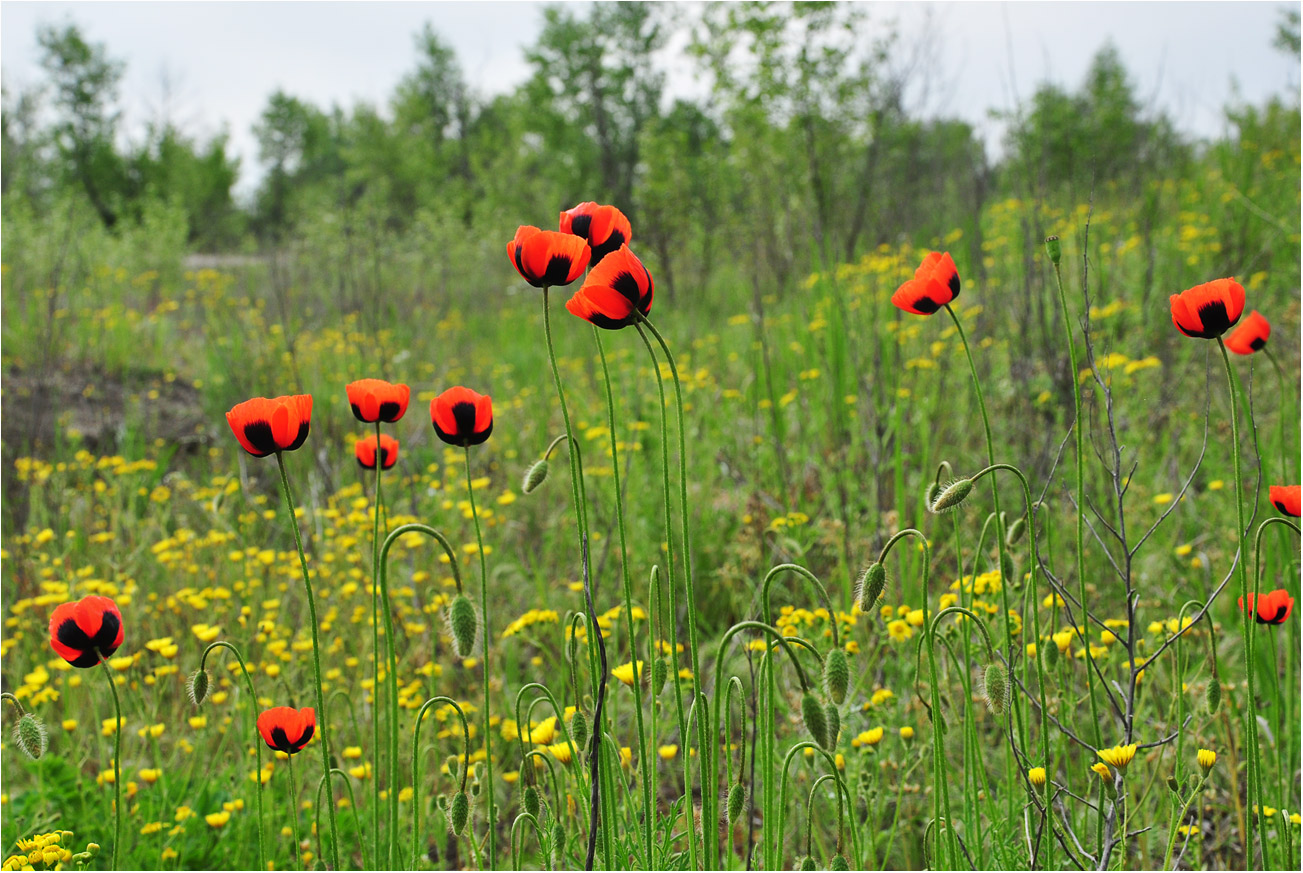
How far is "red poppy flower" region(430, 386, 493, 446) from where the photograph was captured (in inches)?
45.8

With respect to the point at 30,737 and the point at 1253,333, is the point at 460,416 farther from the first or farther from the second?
the point at 1253,333

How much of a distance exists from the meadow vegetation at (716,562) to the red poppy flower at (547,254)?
4 centimetres

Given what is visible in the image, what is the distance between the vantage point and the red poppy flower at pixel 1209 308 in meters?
1.05

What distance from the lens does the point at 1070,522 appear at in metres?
2.64

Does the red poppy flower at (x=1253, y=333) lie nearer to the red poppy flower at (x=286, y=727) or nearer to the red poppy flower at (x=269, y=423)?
the red poppy flower at (x=269, y=423)

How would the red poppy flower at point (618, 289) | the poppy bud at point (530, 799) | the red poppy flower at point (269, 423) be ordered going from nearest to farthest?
the red poppy flower at point (618, 289) < the red poppy flower at point (269, 423) < the poppy bud at point (530, 799)

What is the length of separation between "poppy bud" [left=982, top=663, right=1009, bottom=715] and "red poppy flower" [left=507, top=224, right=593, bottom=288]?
774 mm

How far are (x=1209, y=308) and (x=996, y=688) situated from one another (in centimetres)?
57

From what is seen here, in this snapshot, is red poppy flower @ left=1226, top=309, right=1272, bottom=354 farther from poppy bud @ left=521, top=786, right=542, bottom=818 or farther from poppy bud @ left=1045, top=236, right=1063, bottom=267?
poppy bud @ left=521, top=786, right=542, bottom=818

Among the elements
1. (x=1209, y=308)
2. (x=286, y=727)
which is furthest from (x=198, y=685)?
(x=1209, y=308)

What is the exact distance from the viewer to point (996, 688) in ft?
3.77

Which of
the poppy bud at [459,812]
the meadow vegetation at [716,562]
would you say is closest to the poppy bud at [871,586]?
the meadow vegetation at [716,562]

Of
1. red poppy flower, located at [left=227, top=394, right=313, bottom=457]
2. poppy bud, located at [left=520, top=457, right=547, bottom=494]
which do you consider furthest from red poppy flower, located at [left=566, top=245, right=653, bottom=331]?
red poppy flower, located at [left=227, top=394, right=313, bottom=457]

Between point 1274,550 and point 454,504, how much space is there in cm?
252
